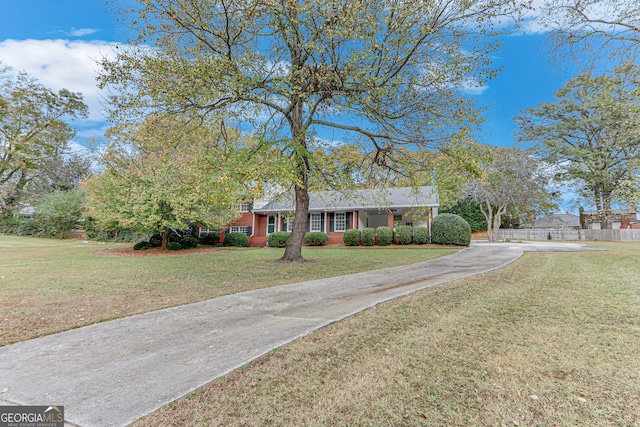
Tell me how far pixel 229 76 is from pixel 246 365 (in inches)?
273

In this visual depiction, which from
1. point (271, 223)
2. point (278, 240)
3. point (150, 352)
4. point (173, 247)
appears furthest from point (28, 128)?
point (150, 352)

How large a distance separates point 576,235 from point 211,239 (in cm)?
3627

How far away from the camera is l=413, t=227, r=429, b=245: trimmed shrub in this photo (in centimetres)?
1991

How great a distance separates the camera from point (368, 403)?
232cm

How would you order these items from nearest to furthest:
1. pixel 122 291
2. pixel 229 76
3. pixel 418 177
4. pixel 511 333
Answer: pixel 511 333, pixel 122 291, pixel 229 76, pixel 418 177

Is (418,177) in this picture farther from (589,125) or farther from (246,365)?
(589,125)

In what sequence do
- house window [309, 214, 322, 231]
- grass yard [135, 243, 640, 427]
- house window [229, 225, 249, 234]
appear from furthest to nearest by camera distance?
1. house window [229, 225, 249, 234]
2. house window [309, 214, 322, 231]
3. grass yard [135, 243, 640, 427]

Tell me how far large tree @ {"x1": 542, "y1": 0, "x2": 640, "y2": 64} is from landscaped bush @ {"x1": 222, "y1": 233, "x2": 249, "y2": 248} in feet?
66.5

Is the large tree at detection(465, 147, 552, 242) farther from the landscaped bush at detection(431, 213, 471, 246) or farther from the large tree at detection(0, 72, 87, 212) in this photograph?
the large tree at detection(0, 72, 87, 212)

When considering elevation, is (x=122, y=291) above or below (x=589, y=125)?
below

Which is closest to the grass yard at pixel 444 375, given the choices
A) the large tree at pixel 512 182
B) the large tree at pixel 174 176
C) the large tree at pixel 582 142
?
the large tree at pixel 174 176

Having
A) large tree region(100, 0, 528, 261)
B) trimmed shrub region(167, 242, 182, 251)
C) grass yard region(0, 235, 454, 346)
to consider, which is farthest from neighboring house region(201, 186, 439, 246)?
large tree region(100, 0, 528, 261)

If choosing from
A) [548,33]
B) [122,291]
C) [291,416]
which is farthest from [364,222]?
[291,416]

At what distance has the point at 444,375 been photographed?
9.00 ft
